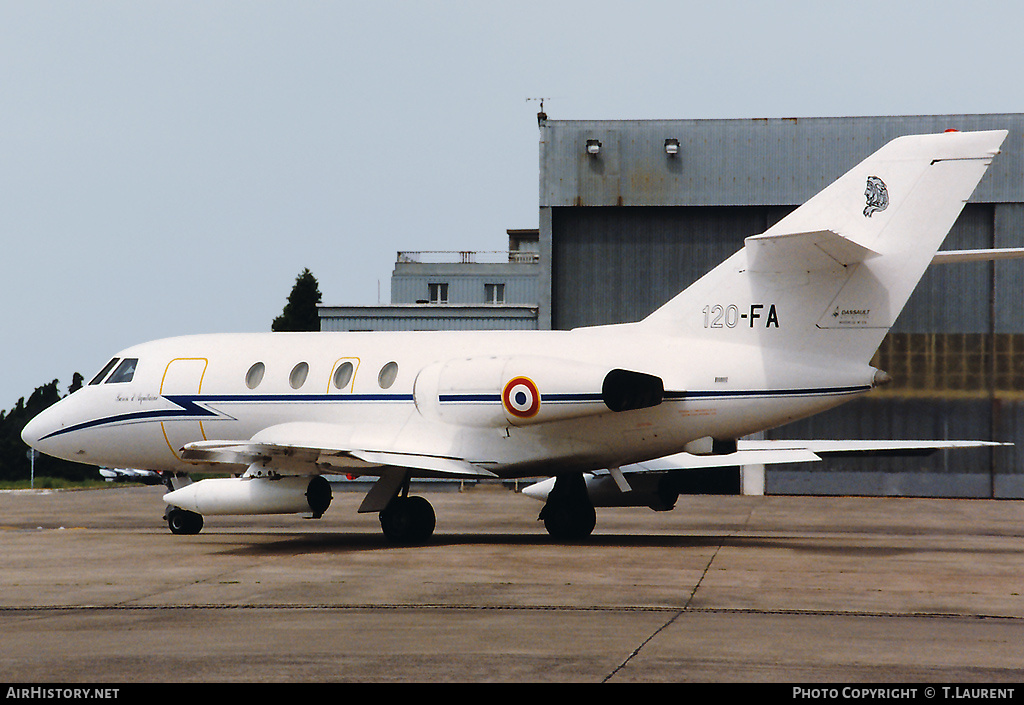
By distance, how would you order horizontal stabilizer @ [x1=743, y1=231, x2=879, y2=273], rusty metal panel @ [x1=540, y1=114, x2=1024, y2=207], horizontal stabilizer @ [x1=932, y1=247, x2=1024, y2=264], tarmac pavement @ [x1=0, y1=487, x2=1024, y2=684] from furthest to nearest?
rusty metal panel @ [x1=540, y1=114, x2=1024, y2=207], horizontal stabilizer @ [x1=932, y1=247, x2=1024, y2=264], horizontal stabilizer @ [x1=743, y1=231, x2=879, y2=273], tarmac pavement @ [x1=0, y1=487, x2=1024, y2=684]

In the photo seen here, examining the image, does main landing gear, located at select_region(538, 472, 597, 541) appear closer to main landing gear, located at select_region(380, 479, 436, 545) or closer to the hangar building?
main landing gear, located at select_region(380, 479, 436, 545)

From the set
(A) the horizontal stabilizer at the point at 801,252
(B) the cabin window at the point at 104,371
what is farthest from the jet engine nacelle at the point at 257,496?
(A) the horizontal stabilizer at the point at 801,252

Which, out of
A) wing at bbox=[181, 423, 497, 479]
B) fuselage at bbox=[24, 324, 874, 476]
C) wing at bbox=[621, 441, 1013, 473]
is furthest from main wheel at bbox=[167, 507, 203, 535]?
wing at bbox=[621, 441, 1013, 473]

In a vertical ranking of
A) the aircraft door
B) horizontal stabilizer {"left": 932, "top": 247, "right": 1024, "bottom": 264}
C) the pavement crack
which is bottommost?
the pavement crack

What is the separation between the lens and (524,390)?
15.5m

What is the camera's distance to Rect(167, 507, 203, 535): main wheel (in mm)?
18719

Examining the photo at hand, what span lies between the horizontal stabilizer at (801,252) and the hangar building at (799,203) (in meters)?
18.2

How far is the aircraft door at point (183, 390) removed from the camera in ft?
60.4

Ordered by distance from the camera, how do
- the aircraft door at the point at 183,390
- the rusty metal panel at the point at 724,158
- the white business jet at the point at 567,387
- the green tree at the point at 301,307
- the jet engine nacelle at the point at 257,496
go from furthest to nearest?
the green tree at the point at 301,307 < the rusty metal panel at the point at 724,158 < the aircraft door at the point at 183,390 < the jet engine nacelle at the point at 257,496 < the white business jet at the point at 567,387

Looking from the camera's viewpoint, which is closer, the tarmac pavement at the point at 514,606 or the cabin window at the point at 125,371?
the tarmac pavement at the point at 514,606

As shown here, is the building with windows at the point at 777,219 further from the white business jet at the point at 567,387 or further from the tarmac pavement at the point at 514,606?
the white business jet at the point at 567,387

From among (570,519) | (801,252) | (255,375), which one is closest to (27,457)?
(255,375)

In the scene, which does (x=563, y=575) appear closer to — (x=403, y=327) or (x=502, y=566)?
(x=502, y=566)

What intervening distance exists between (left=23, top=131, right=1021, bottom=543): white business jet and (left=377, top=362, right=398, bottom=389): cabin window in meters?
0.07
